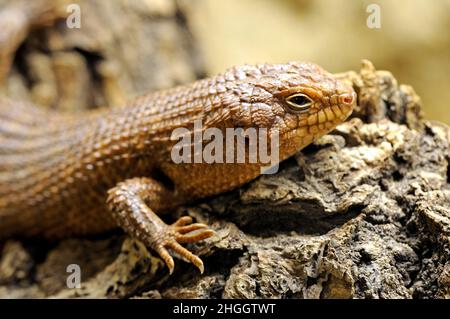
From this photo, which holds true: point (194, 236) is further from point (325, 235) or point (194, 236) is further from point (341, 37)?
point (341, 37)

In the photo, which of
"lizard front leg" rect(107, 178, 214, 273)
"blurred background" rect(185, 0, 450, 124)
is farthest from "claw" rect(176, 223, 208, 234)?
"blurred background" rect(185, 0, 450, 124)

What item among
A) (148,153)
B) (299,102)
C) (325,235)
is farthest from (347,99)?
(148,153)

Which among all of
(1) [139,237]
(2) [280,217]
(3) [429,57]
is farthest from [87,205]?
(3) [429,57]

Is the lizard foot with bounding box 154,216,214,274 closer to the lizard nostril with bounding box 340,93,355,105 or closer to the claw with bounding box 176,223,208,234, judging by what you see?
the claw with bounding box 176,223,208,234

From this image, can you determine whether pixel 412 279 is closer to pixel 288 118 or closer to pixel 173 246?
pixel 288 118

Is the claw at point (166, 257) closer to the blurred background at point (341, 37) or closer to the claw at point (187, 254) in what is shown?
the claw at point (187, 254)
